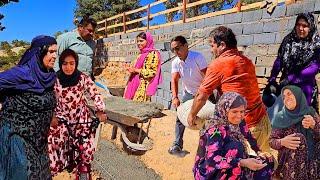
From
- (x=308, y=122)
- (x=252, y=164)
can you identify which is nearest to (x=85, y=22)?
(x=308, y=122)

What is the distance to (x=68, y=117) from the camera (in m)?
3.78

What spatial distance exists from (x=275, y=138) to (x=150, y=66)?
94.7 inches

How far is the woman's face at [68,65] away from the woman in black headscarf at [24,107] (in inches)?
19.7

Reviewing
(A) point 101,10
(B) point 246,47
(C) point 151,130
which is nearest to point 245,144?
(C) point 151,130

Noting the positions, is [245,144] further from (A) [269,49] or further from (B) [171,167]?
(A) [269,49]

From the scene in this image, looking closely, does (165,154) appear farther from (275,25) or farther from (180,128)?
(275,25)

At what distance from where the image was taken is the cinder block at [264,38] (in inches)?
282

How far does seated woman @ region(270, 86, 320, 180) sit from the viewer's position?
3256 mm

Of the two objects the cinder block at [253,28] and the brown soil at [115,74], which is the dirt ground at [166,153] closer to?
the cinder block at [253,28]

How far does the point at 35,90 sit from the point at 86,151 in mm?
1077

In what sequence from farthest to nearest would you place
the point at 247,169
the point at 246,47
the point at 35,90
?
the point at 246,47
the point at 35,90
the point at 247,169

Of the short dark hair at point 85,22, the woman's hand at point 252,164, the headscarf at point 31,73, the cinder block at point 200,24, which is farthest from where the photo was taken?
the cinder block at point 200,24

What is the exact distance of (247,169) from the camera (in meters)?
2.71

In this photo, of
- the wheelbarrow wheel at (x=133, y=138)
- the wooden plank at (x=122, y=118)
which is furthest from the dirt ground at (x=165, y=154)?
the wooden plank at (x=122, y=118)
